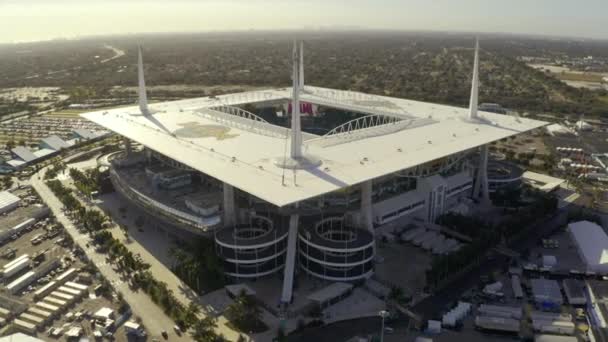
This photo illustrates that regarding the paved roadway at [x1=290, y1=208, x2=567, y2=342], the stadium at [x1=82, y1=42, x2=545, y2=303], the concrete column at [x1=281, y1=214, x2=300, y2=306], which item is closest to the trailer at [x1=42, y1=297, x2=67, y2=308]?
the stadium at [x1=82, y1=42, x2=545, y2=303]

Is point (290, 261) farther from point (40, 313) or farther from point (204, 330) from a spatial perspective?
point (40, 313)

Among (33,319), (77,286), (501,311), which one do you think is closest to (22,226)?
(77,286)

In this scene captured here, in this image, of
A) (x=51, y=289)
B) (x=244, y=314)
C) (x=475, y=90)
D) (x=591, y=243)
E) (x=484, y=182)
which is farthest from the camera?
(x=475, y=90)

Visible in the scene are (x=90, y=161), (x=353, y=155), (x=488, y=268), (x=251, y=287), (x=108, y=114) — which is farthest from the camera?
(x=90, y=161)

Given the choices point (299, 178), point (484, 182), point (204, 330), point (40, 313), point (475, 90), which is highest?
point (475, 90)

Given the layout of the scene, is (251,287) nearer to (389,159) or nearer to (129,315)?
(129,315)

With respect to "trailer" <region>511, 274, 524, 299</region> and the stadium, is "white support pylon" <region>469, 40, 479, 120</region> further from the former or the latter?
"trailer" <region>511, 274, 524, 299</region>

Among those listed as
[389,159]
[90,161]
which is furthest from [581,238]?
[90,161]
